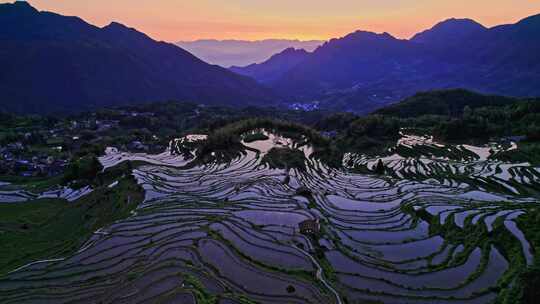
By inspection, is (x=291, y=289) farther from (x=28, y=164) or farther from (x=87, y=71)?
(x=87, y=71)

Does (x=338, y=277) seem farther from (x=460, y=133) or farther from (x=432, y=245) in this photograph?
(x=460, y=133)

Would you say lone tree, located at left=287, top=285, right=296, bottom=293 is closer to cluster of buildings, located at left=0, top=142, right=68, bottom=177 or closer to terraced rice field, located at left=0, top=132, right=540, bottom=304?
terraced rice field, located at left=0, top=132, right=540, bottom=304

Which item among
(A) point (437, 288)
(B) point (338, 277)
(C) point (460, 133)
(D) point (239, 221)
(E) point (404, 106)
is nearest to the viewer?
(A) point (437, 288)

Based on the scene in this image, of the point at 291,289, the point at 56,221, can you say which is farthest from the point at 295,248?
the point at 56,221

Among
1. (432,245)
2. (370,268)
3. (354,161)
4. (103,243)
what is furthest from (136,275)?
(354,161)

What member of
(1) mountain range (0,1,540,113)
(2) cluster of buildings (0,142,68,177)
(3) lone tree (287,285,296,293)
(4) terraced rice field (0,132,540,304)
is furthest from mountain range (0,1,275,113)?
(3) lone tree (287,285,296,293)

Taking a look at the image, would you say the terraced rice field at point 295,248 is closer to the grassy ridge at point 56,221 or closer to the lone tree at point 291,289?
the lone tree at point 291,289
